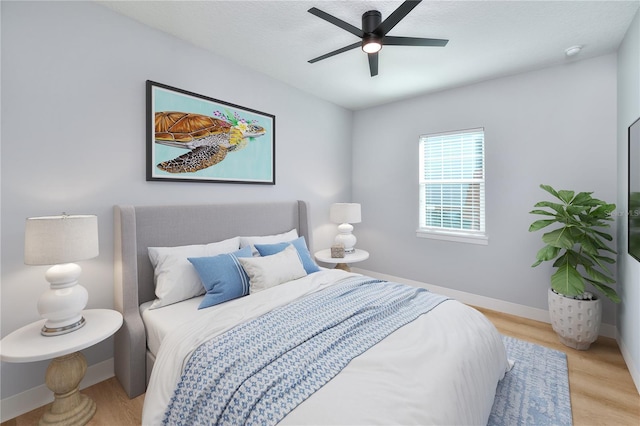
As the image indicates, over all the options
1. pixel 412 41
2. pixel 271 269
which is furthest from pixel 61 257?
pixel 412 41

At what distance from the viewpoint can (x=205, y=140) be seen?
269 centimetres

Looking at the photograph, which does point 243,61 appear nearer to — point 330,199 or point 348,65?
point 348,65

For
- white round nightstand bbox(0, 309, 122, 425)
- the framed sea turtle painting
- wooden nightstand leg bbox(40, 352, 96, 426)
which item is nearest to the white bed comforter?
white round nightstand bbox(0, 309, 122, 425)

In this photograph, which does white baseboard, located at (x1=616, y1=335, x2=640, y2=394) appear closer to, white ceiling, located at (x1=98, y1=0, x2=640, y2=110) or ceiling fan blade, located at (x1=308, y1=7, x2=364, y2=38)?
white ceiling, located at (x1=98, y1=0, x2=640, y2=110)

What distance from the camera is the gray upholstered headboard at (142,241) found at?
77.4 inches

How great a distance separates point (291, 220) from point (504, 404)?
2.49 meters

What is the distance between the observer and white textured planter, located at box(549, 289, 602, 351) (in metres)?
2.45

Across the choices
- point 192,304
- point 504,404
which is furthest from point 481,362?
point 192,304

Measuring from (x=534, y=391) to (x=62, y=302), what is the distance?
306cm

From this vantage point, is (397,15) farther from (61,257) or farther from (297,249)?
(61,257)

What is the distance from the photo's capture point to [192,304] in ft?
7.06

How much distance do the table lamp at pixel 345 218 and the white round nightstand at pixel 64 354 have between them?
8.23 feet

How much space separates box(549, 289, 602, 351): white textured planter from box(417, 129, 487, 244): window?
1041mm

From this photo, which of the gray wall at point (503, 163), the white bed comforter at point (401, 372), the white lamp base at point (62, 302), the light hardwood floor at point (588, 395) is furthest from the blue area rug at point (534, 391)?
the white lamp base at point (62, 302)
